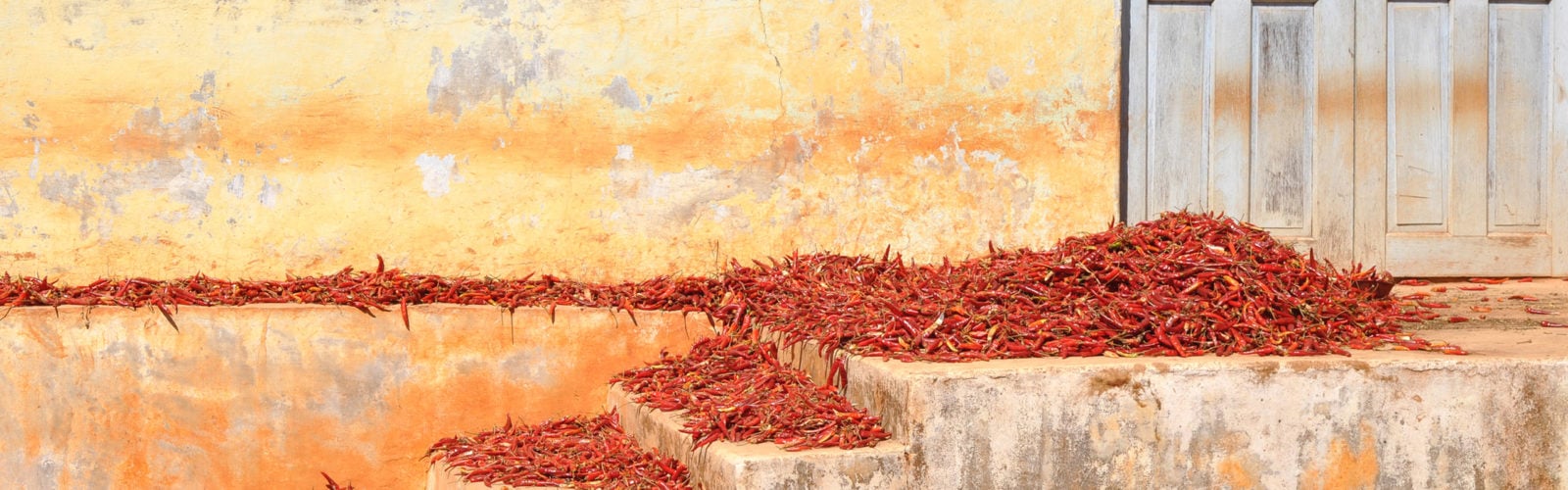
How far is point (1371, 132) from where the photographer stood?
578 centimetres

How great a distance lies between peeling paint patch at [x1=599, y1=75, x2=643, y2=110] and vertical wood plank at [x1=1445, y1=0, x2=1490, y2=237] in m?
3.63

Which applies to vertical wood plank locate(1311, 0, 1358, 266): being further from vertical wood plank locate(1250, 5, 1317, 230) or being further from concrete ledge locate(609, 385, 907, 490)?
concrete ledge locate(609, 385, 907, 490)

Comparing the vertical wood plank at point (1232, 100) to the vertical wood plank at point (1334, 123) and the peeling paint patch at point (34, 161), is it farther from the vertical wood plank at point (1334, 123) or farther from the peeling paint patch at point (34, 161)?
the peeling paint patch at point (34, 161)

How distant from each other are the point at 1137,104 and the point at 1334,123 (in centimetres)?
88

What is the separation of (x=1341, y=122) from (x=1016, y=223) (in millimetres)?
1548

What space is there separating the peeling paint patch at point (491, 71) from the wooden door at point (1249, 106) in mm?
2583

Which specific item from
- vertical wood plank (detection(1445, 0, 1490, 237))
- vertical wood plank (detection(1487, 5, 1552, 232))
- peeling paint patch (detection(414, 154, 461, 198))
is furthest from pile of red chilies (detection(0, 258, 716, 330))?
vertical wood plank (detection(1487, 5, 1552, 232))

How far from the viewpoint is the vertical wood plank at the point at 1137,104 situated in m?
5.74

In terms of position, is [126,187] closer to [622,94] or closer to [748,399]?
[622,94]

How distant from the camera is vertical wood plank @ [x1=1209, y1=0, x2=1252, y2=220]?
5.73 meters

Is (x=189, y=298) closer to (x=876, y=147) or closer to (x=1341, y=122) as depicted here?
(x=876, y=147)

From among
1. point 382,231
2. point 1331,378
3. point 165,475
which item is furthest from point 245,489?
point 1331,378

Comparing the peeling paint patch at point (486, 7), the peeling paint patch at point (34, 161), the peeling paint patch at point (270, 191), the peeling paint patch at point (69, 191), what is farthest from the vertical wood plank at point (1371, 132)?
the peeling paint patch at point (34, 161)

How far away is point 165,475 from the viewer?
500 cm
